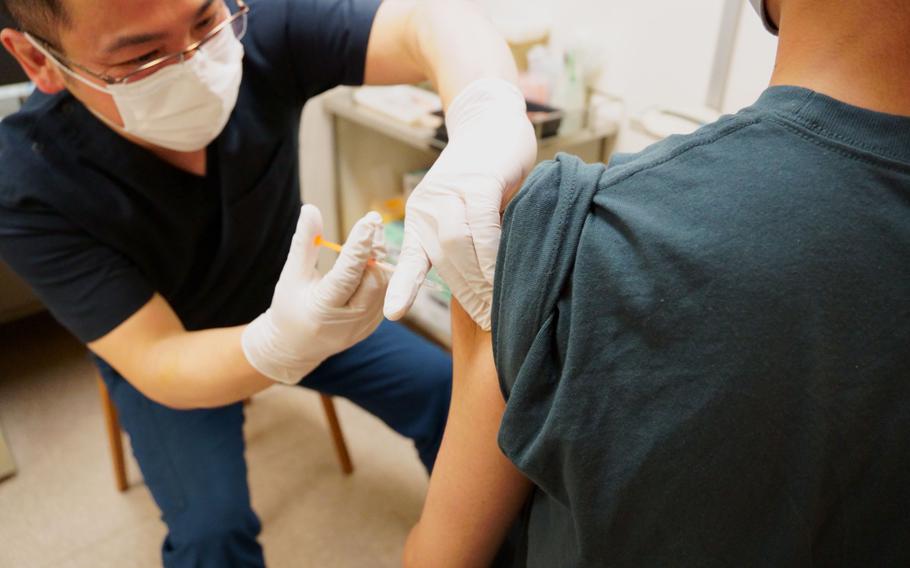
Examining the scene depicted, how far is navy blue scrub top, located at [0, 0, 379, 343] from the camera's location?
103 cm

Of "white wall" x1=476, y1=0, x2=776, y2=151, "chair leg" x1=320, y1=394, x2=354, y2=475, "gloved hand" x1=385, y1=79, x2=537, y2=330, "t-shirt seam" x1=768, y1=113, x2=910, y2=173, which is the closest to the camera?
"t-shirt seam" x1=768, y1=113, x2=910, y2=173

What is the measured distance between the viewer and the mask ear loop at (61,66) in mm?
936

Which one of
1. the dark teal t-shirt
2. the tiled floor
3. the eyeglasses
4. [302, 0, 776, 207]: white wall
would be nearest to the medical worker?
the eyeglasses

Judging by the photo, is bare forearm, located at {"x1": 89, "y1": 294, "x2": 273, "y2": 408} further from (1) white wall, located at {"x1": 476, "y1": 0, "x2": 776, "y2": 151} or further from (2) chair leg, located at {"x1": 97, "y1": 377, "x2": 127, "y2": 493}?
(1) white wall, located at {"x1": 476, "y1": 0, "x2": 776, "y2": 151}

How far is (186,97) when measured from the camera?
1.01 meters

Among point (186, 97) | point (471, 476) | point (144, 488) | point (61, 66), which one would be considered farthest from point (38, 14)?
point (144, 488)

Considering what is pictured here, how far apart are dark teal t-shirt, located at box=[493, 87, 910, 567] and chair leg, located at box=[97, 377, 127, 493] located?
1.31m

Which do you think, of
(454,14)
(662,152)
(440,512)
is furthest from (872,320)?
(454,14)

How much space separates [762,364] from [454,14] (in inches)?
32.4

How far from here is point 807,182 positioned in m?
0.44

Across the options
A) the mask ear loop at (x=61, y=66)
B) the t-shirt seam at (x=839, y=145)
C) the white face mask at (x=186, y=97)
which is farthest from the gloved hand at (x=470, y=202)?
the mask ear loop at (x=61, y=66)

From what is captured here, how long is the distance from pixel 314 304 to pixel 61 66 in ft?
1.73

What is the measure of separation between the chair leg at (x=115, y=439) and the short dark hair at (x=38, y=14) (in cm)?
84

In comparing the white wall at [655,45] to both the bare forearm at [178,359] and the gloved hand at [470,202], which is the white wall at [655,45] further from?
the bare forearm at [178,359]
